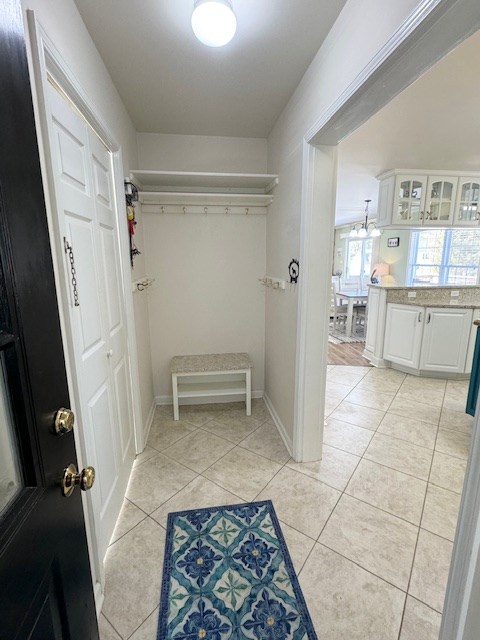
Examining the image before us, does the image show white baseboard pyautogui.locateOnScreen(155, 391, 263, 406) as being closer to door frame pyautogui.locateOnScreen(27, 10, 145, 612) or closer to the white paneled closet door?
the white paneled closet door

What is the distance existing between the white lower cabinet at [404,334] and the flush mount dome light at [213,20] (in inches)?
136

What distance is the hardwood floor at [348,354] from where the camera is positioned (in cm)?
427

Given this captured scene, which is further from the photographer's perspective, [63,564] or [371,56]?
[371,56]

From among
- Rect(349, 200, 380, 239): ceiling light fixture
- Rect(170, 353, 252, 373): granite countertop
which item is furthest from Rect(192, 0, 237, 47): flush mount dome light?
Rect(349, 200, 380, 239): ceiling light fixture

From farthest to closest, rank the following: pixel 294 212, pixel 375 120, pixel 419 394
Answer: pixel 419 394
pixel 375 120
pixel 294 212

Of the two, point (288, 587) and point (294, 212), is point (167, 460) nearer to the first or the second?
point (288, 587)

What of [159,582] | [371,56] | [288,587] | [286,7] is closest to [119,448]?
[159,582]

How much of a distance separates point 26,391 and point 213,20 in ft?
4.80

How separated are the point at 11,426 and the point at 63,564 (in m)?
0.39

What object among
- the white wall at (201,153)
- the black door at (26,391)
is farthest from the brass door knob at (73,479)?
the white wall at (201,153)

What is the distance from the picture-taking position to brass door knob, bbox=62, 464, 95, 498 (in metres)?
0.69

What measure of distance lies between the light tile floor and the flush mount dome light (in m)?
2.35

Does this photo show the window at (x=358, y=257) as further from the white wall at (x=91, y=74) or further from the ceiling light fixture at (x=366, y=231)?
the white wall at (x=91, y=74)

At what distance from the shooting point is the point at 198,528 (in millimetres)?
1639
